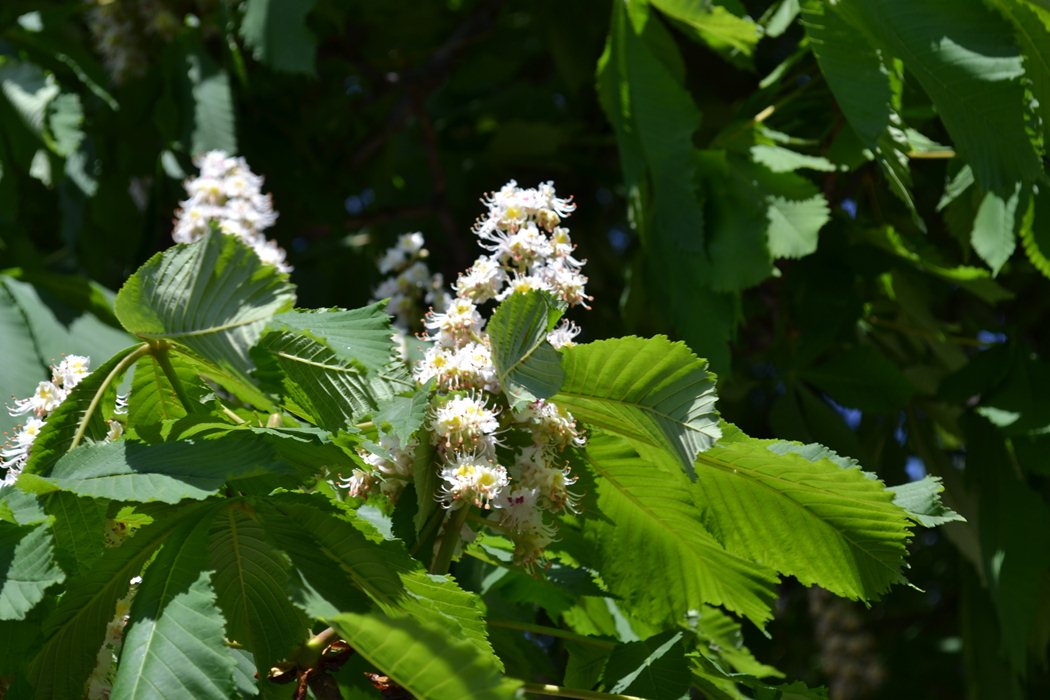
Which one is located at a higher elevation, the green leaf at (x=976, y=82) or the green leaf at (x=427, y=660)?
the green leaf at (x=976, y=82)

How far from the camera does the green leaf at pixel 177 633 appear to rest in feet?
3.02

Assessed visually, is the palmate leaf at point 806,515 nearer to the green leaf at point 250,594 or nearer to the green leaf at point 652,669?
the green leaf at point 652,669

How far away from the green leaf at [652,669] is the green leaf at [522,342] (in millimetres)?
329

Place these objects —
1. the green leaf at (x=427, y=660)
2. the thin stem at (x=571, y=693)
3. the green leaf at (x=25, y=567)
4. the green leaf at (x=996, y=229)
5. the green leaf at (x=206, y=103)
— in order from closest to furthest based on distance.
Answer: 1. the green leaf at (x=427, y=660)
2. the green leaf at (x=25, y=567)
3. the thin stem at (x=571, y=693)
4. the green leaf at (x=996, y=229)
5. the green leaf at (x=206, y=103)

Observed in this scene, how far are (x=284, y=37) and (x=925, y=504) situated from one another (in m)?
1.34

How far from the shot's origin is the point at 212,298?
1.04 m

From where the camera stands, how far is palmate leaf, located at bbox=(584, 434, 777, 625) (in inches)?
49.5

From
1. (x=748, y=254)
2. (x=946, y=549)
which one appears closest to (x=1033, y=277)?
(x=946, y=549)

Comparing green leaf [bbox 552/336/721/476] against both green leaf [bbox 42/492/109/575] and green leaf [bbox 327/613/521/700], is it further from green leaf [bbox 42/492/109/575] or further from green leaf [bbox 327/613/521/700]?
green leaf [bbox 42/492/109/575]

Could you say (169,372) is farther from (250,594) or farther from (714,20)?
(714,20)

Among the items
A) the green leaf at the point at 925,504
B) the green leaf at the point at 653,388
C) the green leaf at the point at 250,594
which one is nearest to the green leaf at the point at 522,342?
the green leaf at the point at 653,388

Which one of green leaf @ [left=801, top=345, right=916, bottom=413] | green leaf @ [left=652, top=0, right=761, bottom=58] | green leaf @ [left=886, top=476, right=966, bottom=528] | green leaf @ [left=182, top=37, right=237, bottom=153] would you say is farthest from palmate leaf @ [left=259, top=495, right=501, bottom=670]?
green leaf @ [left=182, top=37, right=237, bottom=153]

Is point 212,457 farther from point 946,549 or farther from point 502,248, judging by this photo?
point 946,549

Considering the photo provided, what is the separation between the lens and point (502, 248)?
4.17ft
